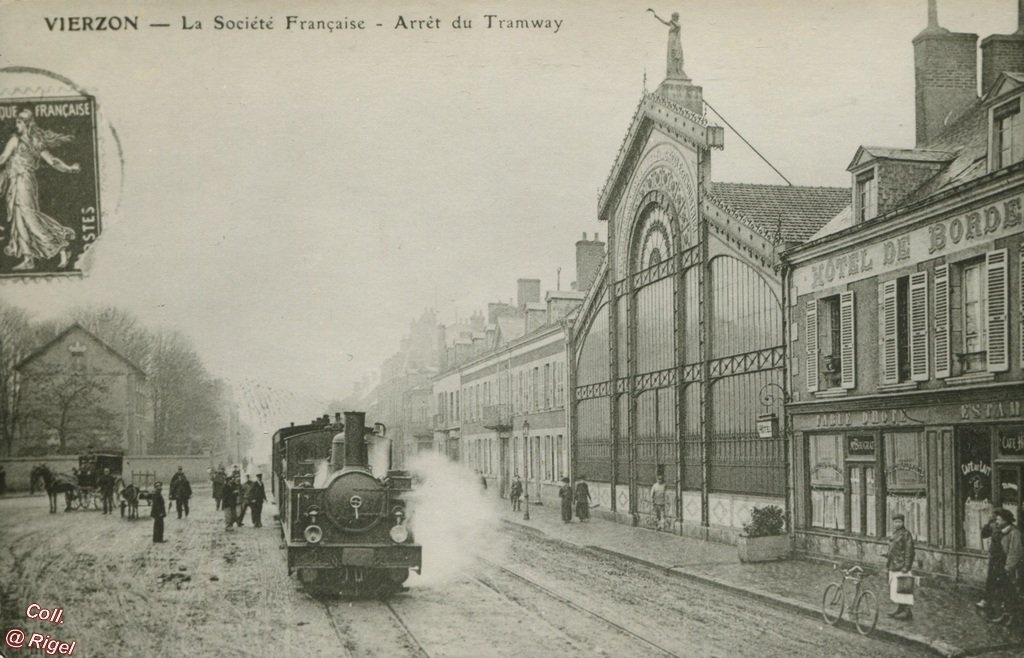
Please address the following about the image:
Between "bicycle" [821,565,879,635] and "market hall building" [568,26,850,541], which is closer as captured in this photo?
"bicycle" [821,565,879,635]

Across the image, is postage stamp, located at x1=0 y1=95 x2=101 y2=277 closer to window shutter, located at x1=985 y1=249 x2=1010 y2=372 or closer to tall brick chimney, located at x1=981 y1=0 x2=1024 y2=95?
window shutter, located at x1=985 y1=249 x2=1010 y2=372

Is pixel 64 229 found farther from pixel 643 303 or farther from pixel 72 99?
pixel 643 303

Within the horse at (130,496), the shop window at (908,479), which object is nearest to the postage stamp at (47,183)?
the shop window at (908,479)

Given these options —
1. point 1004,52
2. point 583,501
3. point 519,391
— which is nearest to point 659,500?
point 583,501

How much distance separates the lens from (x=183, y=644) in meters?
10.9

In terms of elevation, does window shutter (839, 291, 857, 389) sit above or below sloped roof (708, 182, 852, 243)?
below

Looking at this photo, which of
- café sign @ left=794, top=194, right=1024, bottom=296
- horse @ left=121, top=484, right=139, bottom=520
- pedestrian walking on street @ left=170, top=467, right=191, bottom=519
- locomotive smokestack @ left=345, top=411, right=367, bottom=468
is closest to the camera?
café sign @ left=794, top=194, right=1024, bottom=296

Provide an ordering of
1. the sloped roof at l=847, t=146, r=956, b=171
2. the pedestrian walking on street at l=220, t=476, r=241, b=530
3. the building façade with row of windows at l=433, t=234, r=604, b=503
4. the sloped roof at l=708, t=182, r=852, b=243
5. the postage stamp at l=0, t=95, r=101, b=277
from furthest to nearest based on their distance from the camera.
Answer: the building façade with row of windows at l=433, t=234, r=604, b=503 → the pedestrian walking on street at l=220, t=476, r=241, b=530 → the sloped roof at l=708, t=182, r=852, b=243 → the sloped roof at l=847, t=146, r=956, b=171 → the postage stamp at l=0, t=95, r=101, b=277

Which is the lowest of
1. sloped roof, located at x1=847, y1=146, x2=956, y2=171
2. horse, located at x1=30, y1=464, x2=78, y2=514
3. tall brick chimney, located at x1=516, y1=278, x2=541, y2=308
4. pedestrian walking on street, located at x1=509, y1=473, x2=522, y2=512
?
pedestrian walking on street, located at x1=509, y1=473, x2=522, y2=512

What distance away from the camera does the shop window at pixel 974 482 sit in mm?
12180

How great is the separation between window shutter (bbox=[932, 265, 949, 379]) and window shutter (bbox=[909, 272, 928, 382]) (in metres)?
0.19

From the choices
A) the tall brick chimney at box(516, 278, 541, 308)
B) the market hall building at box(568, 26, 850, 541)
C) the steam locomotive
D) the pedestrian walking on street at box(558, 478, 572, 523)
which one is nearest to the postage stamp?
the steam locomotive

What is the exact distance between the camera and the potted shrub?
16.3 meters

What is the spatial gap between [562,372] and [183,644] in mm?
20379
